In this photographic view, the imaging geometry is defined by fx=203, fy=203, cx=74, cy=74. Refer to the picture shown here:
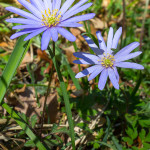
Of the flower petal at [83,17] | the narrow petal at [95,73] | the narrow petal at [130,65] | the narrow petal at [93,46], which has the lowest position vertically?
the narrow petal at [95,73]

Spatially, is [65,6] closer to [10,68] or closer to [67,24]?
[67,24]

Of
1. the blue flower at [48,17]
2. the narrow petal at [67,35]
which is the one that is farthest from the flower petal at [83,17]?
the narrow petal at [67,35]

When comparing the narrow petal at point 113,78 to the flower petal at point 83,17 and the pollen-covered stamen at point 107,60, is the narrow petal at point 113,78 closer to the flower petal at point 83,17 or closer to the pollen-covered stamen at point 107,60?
the pollen-covered stamen at point 107,60

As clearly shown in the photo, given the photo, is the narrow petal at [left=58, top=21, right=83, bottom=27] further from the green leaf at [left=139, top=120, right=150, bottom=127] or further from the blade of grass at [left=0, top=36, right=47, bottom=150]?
the green leaf at [left=139, top=120, right=150, bottom=127]

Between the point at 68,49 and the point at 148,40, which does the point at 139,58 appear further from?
the point at 68,49

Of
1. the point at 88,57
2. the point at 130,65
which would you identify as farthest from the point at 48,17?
the point at 130,65

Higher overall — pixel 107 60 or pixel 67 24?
pixel 67 24

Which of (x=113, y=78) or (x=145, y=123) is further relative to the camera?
(x=145, y=123)
